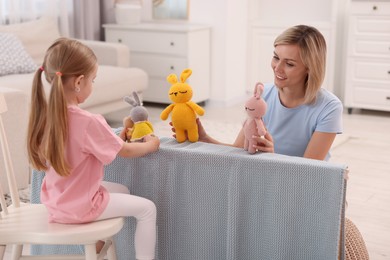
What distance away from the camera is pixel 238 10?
5.86 m

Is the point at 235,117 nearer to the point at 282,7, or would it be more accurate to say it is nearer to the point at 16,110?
the point at 282,7

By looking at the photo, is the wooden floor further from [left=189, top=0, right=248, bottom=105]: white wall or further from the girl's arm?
the girl's arm

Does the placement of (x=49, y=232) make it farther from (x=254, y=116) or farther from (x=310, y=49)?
(x=310, y=49)

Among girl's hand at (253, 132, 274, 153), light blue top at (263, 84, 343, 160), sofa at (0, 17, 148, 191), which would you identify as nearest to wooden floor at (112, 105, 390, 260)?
sofa at (0, 17, 148, 191)

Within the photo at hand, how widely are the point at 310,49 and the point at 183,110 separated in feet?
1.50

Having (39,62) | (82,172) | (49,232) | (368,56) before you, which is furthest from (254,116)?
(368,56)

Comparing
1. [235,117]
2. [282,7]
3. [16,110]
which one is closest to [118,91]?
[235,117]

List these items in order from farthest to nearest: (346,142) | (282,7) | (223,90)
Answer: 1. (282,7)
2. (223,90)
3. (346,142)

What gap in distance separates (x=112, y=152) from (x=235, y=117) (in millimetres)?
3563

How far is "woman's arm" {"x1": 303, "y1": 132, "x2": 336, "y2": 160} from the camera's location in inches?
87.4

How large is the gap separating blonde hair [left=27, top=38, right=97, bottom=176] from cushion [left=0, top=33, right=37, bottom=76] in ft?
9.16

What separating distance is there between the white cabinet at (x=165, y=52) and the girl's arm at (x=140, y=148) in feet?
11.2

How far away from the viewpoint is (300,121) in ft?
7.52

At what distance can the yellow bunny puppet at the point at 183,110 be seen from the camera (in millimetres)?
2166
